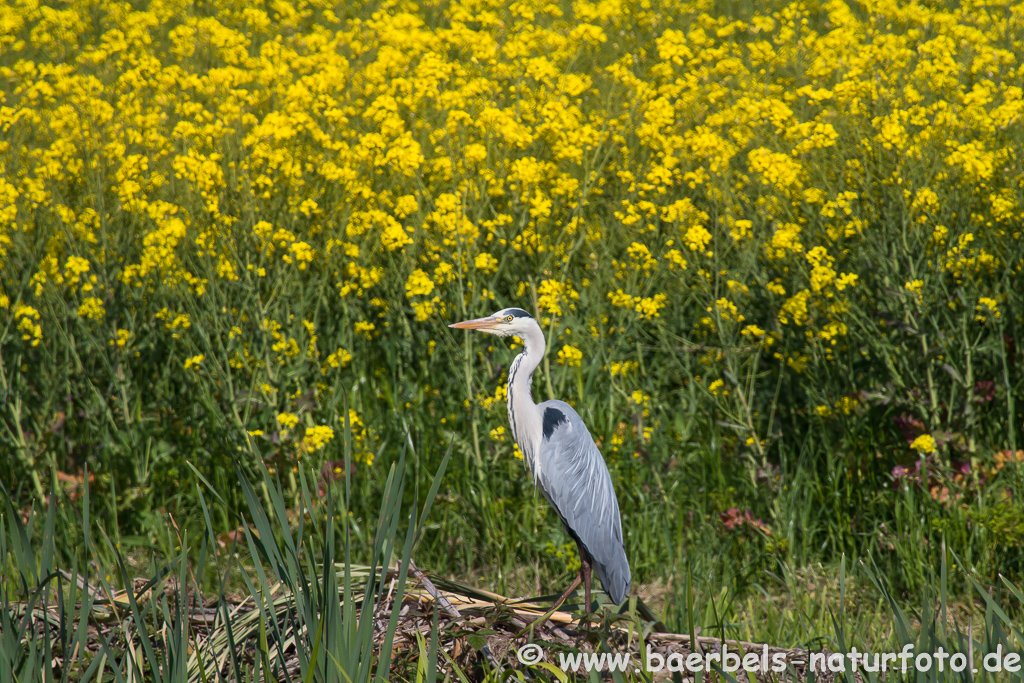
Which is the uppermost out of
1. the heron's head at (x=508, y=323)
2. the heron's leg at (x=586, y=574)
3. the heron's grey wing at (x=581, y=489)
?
the heron's head at (x=508, y=323)

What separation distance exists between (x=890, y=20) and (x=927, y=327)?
2.26 m

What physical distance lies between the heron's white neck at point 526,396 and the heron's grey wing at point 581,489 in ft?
0.16

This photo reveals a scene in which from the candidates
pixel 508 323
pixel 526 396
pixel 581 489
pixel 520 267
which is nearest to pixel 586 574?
pixel 581 489

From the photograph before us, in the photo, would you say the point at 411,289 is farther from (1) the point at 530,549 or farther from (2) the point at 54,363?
(2) the point at 54,363

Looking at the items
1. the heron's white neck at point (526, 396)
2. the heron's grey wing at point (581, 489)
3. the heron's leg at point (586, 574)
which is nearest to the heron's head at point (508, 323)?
the heron's white neck at point (526, 396)

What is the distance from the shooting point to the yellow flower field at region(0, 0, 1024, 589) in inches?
147

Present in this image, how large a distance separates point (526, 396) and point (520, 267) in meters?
1.58

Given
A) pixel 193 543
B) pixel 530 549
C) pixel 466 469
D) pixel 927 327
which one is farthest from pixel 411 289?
pixel 927 327

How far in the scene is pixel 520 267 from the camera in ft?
14.2

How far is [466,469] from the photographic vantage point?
3.99 m

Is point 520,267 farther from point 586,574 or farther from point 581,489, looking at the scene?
point 586,574

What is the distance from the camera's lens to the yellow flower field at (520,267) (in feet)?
12.3

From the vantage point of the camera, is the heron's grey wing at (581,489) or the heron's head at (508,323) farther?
the heron's grey wing at (581,489)

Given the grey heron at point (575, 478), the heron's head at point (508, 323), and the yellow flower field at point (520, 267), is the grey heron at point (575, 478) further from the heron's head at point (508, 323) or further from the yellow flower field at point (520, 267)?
the yellow flower field at point (520, 267)
